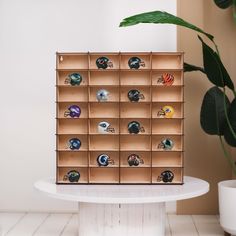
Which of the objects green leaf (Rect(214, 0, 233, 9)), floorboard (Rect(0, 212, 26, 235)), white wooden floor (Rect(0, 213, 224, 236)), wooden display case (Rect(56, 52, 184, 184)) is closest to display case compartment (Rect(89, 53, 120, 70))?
wooden display case (Rect(56, 52, 184, 184))

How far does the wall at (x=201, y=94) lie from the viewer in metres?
4.20

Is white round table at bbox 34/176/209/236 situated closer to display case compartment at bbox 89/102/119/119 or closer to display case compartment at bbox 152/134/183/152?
display case compartment at bbox 152/134/183/152

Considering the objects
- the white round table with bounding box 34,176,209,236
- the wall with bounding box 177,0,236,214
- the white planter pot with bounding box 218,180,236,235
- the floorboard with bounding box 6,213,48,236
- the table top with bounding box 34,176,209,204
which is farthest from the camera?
the wall with bounding box 177,0,236,214

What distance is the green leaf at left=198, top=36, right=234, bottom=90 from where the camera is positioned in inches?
137

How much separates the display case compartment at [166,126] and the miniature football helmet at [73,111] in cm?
58

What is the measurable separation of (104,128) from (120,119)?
0.14m

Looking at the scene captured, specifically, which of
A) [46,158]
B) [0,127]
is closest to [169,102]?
[46,158]

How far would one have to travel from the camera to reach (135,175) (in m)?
3.43

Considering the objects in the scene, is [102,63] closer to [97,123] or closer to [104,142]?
[97,123]

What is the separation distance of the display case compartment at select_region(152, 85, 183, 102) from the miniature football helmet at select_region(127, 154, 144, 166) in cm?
47

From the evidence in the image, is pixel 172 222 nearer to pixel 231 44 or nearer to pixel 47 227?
pixel 47 227

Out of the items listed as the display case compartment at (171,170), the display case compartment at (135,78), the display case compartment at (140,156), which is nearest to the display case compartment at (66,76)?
the display case compartment at (135,78)

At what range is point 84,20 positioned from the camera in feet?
13.9

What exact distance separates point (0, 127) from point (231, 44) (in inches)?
91.1
